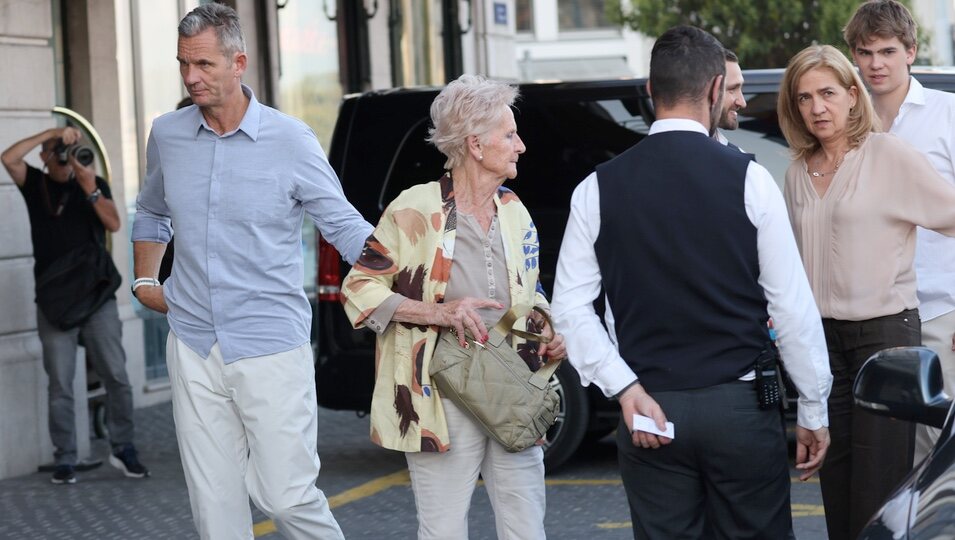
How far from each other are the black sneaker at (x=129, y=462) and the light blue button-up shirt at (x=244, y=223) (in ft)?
12.2

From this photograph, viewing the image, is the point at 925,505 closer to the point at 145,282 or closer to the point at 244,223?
the point at 244,223

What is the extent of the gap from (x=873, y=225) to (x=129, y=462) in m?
5.06

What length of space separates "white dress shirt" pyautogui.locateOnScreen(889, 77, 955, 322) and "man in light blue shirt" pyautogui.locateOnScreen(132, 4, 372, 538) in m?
1.81

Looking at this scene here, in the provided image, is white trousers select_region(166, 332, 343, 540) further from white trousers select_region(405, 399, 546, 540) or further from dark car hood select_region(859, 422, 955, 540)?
dark car hood select_region(859, 422, 955, 540)

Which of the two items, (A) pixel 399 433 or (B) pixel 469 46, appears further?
(B) pixel 469 46

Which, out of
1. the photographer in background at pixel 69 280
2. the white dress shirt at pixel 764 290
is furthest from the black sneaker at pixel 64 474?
the white dress shirt at pixel 764 290

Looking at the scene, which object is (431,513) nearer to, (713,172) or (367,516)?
(713,172)

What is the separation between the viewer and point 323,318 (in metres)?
8.27

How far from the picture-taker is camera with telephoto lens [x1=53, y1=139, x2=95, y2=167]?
845cm

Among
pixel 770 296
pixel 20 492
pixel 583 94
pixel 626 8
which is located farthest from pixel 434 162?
pixel 626 8

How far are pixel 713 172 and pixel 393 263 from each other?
124 cm

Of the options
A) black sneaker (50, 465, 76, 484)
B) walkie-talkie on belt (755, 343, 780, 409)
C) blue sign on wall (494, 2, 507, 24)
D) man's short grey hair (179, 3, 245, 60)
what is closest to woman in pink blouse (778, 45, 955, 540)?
walkie-talkie on belt (755, 343, 780, 409)

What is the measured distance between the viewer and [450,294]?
179 inches

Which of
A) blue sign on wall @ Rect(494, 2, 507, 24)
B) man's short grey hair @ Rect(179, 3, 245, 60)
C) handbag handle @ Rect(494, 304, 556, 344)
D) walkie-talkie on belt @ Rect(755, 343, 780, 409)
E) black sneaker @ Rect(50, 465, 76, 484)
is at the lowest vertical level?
black sneaker @ Rect(50, 465, 76, 484)
